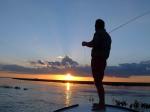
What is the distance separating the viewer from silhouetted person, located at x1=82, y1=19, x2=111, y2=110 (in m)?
9.25

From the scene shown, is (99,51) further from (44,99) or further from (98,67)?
(44,99)

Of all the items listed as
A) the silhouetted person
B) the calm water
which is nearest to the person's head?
the silhouetted person

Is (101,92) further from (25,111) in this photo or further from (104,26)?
(25,111)

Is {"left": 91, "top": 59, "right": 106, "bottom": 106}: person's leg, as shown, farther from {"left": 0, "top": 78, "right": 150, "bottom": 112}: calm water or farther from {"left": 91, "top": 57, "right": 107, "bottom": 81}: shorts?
{"left": 0, "top": 78, "right": 150, "bottom": 112}: calm water

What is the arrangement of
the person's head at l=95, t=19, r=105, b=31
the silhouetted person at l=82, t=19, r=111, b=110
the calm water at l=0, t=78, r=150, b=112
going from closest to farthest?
the silhouetted person at l=82, t=19, r=111, b=110 < the person's head at l=95, t=19, r=105, b=31 < the calm water at l=0, t=78, r=150, b=112

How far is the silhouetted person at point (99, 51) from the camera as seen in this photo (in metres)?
9.25

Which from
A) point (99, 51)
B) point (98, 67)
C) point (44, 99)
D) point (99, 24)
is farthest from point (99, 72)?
point (44, 99)

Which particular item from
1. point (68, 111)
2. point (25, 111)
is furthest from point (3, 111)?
point (68, 111)

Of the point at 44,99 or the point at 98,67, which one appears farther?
the point at 44,99

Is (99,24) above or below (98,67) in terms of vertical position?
above

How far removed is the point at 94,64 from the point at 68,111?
1.50 metres

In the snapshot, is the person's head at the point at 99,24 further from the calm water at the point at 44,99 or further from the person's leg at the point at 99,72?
the calm water at the point at 44,99

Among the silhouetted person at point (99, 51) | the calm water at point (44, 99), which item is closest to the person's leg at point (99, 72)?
the silhouetted person at point (99, 51)

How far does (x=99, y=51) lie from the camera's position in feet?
30.6
